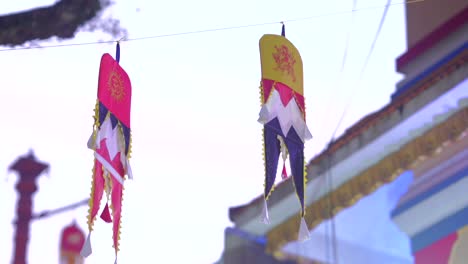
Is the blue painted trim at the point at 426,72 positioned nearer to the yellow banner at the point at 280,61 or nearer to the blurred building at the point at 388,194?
the blurred building at the point at 388,194

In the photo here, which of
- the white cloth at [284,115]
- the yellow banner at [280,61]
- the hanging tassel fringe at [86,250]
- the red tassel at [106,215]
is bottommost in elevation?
the hanging tassel fringe at [86,250]

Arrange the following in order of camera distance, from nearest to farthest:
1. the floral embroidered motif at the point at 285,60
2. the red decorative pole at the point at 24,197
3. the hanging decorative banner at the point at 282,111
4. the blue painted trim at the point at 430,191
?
the hanging decorative banner at the point at 282,111 → the floral embroidered motif at the point at 285,60 → the red decorative pole at the point at 24,197 → the blue painted trim at the point at 430,191

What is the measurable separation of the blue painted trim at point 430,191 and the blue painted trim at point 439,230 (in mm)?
216

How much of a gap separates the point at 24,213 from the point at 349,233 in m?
2.49

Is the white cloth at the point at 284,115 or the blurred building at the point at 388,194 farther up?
the blurred building at the point at 388,194

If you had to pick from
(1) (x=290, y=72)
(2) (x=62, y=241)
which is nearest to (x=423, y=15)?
(1) (x=290, y=72)

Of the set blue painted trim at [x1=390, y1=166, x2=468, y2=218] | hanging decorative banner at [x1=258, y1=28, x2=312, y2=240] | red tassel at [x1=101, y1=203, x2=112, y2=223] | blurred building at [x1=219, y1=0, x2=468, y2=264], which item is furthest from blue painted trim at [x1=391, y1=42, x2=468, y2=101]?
red tassel at [x1=101, y1=203, x2=112, y2=223]

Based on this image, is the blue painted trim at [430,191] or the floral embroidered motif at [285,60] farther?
the blue painted trim at [430,191]

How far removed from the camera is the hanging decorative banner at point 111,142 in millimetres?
4684

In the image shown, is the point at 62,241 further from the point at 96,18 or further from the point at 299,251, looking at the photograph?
the point at 299,251

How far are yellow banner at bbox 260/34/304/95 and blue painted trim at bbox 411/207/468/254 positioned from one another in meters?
2.38

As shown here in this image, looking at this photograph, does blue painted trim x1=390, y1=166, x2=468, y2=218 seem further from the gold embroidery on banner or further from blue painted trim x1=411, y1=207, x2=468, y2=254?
the gold embroidery on banner

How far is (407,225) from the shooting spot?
23.3 feet

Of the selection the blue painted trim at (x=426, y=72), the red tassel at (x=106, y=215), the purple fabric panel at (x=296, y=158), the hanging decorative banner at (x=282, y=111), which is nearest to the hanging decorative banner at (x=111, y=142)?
the red tassel at (x=106, y=215)
